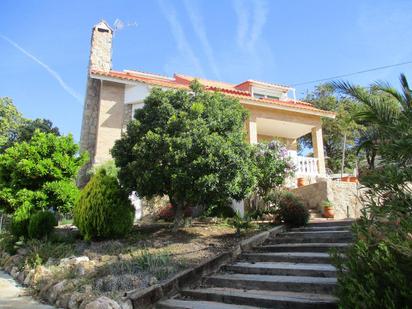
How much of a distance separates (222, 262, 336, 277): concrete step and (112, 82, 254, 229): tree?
6.07ft

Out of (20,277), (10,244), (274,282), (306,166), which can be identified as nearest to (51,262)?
(20,277)

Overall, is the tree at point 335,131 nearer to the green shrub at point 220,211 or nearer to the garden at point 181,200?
the garden at point 181,200

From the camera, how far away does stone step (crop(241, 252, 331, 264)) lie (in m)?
6.85

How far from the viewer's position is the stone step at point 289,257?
685 centimetres

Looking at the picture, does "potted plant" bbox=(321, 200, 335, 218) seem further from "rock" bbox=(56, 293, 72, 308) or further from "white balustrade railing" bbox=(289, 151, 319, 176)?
"rock" bbox=(56, 293, 72, 308)

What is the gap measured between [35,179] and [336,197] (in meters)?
10.2

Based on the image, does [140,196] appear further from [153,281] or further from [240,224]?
[153,281]

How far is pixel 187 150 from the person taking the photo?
8.24m

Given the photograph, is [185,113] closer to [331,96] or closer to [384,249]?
[384,249]

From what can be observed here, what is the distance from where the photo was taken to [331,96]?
28.0m

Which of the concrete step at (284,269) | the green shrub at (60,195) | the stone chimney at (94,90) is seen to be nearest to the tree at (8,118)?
the stone chimney at (94,90)

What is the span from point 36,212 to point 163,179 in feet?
14.9

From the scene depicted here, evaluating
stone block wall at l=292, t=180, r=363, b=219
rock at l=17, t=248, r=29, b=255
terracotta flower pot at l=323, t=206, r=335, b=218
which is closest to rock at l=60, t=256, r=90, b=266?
rock at l=17, t=248, r=29, b=255

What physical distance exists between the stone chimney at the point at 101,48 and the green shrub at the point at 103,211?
11.1 metres
